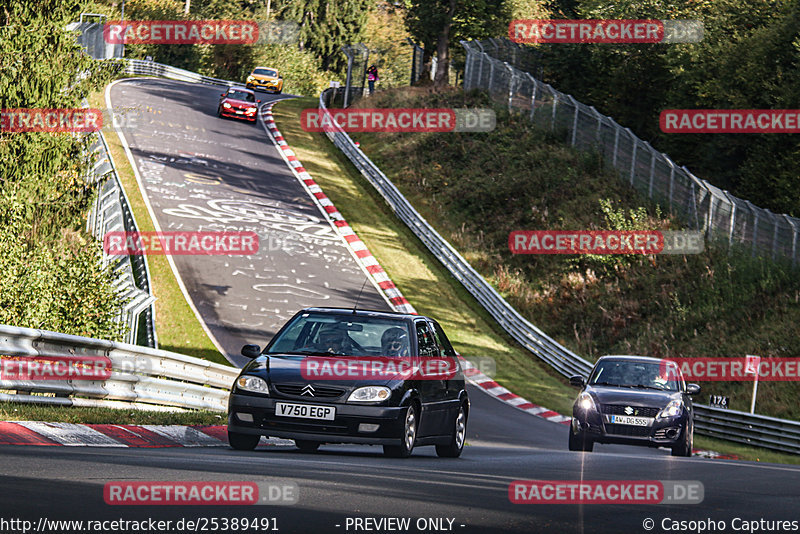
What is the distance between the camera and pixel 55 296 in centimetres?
1772

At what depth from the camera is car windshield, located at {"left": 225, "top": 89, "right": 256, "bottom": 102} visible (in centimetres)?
5169

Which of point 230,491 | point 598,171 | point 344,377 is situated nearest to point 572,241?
point 598,171

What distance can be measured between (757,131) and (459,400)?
2438 cm

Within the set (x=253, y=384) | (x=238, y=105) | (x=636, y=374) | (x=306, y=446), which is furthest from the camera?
(x=238, y=105)

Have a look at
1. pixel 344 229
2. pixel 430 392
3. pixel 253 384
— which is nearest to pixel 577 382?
pixel 430 392

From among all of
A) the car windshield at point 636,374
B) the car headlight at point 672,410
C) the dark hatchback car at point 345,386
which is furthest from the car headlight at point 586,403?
the dark hatchback car at point 345,386

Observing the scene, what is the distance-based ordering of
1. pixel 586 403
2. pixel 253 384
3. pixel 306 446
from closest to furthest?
pixel 253 384
pixel 306 446
pixel 586 403

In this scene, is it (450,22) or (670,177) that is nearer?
(670,177)

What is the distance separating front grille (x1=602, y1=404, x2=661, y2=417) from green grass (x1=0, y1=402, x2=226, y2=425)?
5.77m

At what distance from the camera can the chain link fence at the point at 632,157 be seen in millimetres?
29250

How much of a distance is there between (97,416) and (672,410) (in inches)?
336

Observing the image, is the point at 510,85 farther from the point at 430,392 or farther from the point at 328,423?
the point at 328,423

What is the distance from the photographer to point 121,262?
2267 centimetres

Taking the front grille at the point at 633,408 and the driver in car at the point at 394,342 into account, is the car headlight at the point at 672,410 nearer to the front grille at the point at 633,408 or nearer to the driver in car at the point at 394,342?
the front grille at the point at 633,408
